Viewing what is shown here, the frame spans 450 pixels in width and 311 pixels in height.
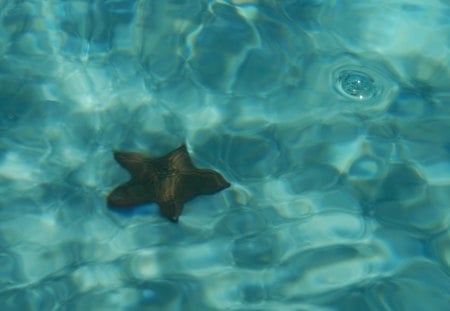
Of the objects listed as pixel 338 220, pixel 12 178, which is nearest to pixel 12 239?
pixel 12 178

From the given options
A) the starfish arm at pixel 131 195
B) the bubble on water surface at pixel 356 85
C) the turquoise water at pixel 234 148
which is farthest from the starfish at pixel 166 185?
the bubble on water surface at pixel 356 85

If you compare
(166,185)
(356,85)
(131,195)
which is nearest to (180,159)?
(166,185)

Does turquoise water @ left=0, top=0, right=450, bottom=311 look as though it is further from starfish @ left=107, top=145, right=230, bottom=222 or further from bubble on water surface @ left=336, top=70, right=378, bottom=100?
starfish @ left=107, top=145, right=230, bottom=222

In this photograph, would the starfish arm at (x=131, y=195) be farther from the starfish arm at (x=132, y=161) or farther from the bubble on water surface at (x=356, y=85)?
the bubble on water surface at (x=356, y=85)

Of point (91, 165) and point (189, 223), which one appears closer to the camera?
point (189, 223)

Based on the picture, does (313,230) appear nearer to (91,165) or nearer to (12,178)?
(91,165)

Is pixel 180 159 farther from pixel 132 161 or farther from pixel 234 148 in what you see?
pixel 234 148
